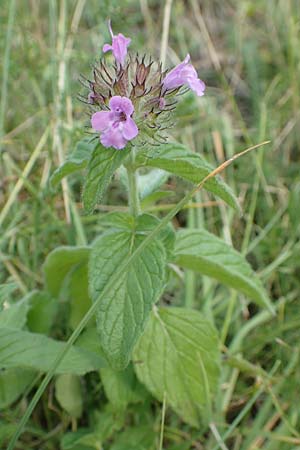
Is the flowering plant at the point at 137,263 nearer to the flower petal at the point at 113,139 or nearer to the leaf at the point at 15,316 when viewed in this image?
the flower petal at the point at 113,139

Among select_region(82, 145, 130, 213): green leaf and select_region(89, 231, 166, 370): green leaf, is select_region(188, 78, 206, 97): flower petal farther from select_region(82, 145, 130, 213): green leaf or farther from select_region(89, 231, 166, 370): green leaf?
select_region(89, 231, 166, 370): green leaf

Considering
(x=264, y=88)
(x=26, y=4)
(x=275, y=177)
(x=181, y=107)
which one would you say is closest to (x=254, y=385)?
(x=275, y=177)

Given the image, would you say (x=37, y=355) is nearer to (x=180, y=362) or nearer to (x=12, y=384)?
(x=12, y=384)

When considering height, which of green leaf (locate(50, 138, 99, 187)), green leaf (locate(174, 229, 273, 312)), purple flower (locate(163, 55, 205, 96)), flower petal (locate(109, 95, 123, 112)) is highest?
purple flower (locate(163, 55, 205, 96))

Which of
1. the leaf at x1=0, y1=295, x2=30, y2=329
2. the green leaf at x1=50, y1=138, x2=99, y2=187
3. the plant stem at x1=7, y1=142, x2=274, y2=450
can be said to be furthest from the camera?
the leaf at x1=0, y1=295, x2=30, y2=329

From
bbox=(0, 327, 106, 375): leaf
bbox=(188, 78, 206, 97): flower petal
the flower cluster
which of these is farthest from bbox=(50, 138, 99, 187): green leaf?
bbox=(0, 327, 106, 375): leaf

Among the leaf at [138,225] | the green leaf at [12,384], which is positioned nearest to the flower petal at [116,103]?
the leaf at [138,225]
